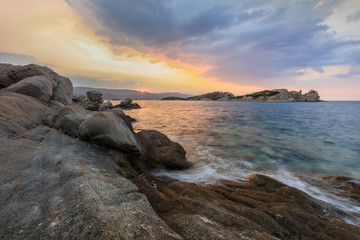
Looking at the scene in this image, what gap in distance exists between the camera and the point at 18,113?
267 inches

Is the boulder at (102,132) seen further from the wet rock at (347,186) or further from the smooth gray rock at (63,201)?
the wet rock at (347,186)

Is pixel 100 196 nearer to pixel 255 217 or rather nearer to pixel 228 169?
pixel 255 217

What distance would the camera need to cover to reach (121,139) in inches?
283

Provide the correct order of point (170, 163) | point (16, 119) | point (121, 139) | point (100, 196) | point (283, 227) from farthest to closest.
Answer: point (170, 163) < point (121, 139) < point (16, 119) < point (283, 227) < point (100, 196)

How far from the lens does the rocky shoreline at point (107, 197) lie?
274cm

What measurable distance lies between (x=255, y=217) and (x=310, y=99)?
769 ft

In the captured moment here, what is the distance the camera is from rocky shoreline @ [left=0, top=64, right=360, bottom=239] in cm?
274

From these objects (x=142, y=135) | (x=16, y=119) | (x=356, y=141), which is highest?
(x=16, y=119)

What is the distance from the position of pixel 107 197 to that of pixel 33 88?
32.5 feet

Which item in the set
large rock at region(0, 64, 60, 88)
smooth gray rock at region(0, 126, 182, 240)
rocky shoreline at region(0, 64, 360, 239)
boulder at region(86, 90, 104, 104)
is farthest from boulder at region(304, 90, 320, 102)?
smooth gray rock at region(0, 126, 182, 240)

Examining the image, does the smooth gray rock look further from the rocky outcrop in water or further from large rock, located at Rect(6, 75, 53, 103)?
the rocky outcrop in water

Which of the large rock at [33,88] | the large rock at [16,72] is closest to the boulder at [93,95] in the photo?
the large rock at [16,72]

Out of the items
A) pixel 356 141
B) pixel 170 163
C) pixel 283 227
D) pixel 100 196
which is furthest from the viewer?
pixel 356 141

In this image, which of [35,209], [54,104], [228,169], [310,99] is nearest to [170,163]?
[228,169]
